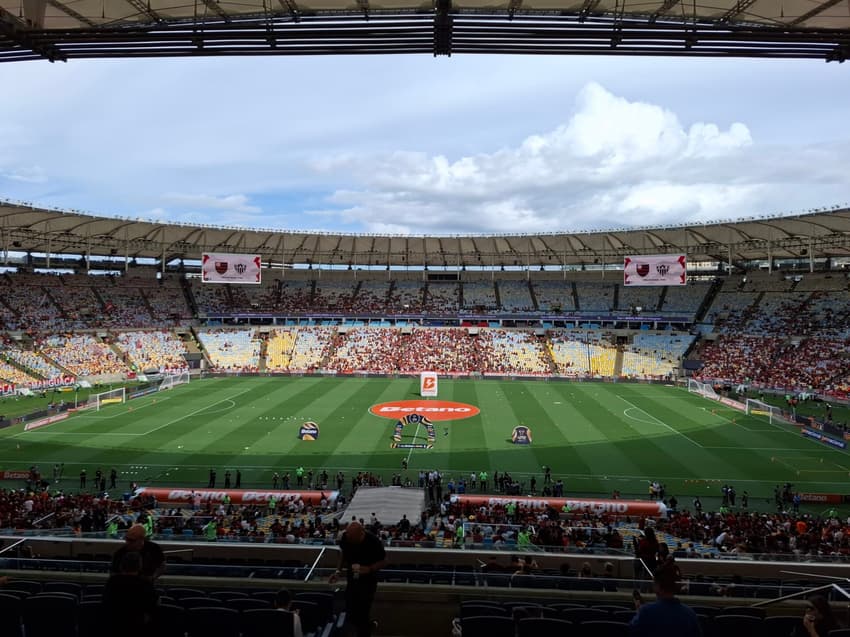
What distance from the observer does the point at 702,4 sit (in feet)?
32.8

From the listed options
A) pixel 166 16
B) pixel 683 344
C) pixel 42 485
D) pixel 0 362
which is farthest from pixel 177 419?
pixel 683 344

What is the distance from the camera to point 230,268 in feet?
179

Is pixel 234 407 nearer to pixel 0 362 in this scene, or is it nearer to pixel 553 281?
pixel 0 362

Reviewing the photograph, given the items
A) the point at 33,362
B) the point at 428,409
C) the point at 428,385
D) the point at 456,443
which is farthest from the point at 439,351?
the point at 33,362

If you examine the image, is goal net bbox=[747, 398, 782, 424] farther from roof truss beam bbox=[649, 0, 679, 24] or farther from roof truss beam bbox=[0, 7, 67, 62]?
roof truss beam bbox=[0, 7, 67, 62]

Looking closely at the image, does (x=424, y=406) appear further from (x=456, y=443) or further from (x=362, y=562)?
(x=362, y=562)

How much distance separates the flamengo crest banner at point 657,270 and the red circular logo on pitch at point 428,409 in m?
19.9

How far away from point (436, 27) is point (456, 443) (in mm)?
26272

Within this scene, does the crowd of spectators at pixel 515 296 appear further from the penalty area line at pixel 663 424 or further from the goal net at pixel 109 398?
the goal net at pixel 109 398

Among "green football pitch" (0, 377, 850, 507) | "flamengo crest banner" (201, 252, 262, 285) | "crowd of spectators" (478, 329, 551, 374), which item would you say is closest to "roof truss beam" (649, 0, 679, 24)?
"green football pitch" (0, 377, 850, 507)

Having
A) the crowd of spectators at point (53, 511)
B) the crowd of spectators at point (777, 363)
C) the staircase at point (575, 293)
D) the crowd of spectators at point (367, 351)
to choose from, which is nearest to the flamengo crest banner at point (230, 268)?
the crowd of spectators at point (367, 351)

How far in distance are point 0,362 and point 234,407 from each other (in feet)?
74.8

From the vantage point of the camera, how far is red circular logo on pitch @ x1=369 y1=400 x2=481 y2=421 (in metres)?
39.9

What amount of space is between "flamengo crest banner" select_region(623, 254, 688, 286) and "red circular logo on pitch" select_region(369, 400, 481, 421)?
65.2 feet
